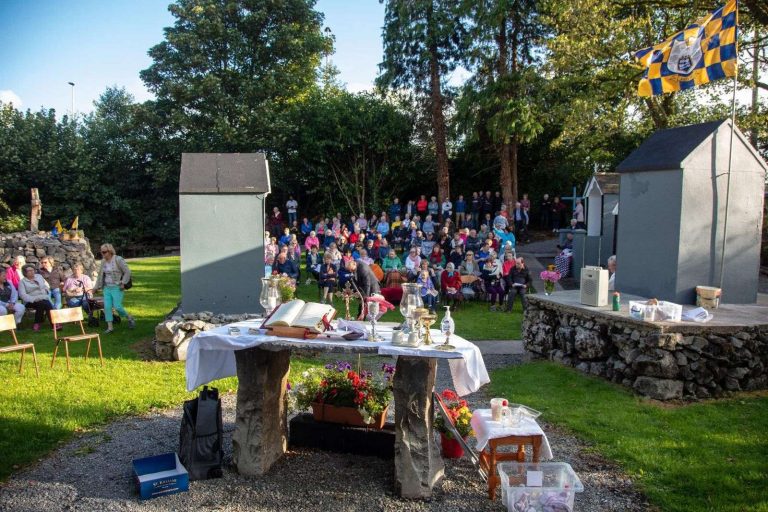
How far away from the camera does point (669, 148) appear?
31.3 ft

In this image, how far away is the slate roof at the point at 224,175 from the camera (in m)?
10.9

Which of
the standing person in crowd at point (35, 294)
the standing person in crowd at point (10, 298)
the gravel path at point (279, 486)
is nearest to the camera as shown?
the gravel path at point (279, 486)

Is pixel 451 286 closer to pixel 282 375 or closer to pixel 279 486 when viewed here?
pixel 282 375

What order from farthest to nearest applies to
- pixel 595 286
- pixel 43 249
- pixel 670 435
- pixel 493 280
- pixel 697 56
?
pixel 43 249, pixel 493 280, pixel 697 56, pixel 595 286, pixel 670 435

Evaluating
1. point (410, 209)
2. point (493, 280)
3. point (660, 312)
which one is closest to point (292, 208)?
point (410, 209)

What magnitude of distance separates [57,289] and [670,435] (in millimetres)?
11436

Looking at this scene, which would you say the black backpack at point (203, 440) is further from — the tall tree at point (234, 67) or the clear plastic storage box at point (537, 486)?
the tall tree at point (234, 67)

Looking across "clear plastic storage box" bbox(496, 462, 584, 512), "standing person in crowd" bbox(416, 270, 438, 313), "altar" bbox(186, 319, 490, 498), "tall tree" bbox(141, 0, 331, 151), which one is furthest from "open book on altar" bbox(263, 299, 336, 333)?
"tall tree" bbox(141, 0, 331, 151)

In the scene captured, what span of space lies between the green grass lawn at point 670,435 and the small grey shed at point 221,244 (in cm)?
485

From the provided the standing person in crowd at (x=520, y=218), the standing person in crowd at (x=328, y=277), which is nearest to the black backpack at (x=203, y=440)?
the standing person in crowd at (x=328, y=277)

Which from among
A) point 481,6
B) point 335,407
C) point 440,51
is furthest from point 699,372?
point 440,51

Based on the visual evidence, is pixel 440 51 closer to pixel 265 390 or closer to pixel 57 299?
pixel 57 299

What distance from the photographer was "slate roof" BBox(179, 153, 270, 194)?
10.9 meters

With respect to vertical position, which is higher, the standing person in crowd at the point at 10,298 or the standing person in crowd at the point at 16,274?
the standing person in crowd at the point at 16,274
